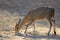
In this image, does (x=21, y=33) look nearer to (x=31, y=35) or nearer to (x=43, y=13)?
(x=31, y=35)

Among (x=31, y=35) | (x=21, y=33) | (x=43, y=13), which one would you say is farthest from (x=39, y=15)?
(x=21, y=33)

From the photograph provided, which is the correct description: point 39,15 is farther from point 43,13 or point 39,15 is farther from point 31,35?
point 31,35

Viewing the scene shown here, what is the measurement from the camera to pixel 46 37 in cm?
803

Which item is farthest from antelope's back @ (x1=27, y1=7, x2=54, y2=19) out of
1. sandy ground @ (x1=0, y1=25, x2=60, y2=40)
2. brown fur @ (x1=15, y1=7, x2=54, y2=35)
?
sandy ground @ (x1=0, y1=25, x2=60, y2=40)

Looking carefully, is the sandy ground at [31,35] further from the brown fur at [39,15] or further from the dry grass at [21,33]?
the brown fur at [39,15]

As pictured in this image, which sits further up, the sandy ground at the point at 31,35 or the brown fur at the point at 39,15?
the brown fur at the point at 39,15

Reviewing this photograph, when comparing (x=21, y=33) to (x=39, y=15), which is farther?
(x=21, y=33)

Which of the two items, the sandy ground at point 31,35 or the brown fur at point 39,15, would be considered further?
the brown fur at point 39,15

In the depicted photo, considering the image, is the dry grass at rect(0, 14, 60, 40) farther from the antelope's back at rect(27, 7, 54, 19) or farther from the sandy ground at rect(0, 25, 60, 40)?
the antelope's back at rect(27, 7, 54, 19)

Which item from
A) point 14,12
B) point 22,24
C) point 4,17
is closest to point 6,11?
point 14,12

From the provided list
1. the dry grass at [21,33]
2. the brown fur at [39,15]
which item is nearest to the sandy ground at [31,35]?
the dry grass at [21,33]

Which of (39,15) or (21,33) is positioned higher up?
(39,15)

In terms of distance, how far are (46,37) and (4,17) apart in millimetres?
3163

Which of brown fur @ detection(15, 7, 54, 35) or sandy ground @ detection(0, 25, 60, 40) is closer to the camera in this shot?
sandy ground @ detection(0, 25, 60, 40)
